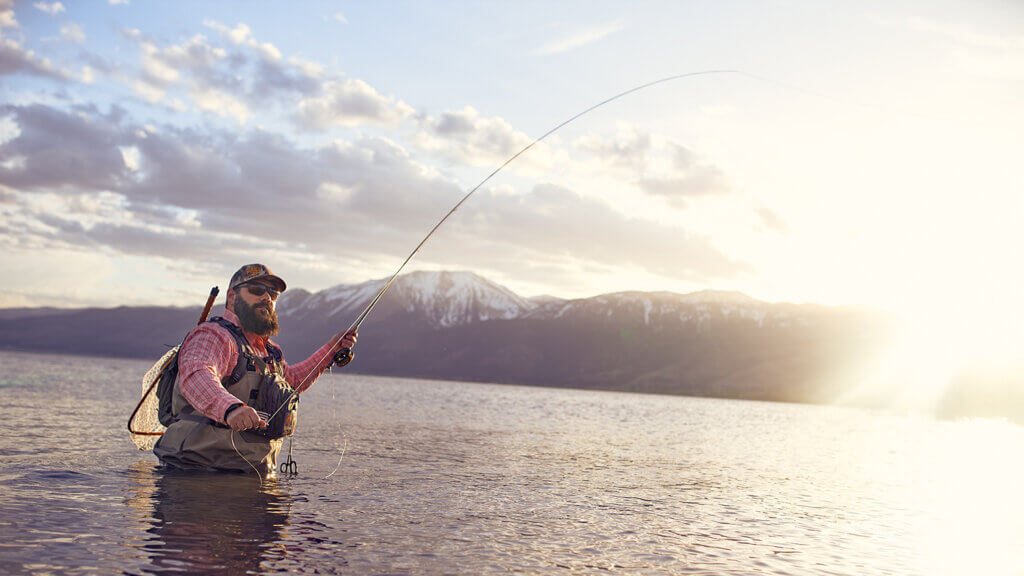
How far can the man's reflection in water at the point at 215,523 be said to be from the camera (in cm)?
660

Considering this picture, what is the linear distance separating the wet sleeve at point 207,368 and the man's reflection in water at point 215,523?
110 centimetres

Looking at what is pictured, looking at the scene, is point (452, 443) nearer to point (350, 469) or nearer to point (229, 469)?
point (350, 469)

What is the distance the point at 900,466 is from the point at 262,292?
72.6ft

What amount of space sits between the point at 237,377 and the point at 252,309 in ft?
2.85

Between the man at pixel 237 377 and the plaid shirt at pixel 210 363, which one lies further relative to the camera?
the man at pixel 237 377

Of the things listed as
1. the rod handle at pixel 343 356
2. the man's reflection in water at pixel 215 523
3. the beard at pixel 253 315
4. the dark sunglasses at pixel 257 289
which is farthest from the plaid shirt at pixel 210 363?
the man's reflection in water at pixel 215 523

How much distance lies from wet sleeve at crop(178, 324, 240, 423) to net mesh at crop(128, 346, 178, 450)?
1.60 m

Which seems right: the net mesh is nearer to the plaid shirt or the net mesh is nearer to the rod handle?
the plaid shirt

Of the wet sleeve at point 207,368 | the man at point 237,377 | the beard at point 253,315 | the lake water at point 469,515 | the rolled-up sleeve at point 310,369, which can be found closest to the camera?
the lake water at point 469,515

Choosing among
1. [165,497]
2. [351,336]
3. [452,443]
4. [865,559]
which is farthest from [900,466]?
[165,497]

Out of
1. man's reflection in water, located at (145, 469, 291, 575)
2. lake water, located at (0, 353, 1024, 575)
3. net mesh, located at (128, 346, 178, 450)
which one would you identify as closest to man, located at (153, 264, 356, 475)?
man's reflection in water, located at (145, 469, 291, 575)

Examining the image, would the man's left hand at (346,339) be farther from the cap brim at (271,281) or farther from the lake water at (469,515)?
the lake water at (469,515)

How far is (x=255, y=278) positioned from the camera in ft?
31.2

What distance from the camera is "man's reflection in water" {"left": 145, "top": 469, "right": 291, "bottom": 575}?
660 cm
